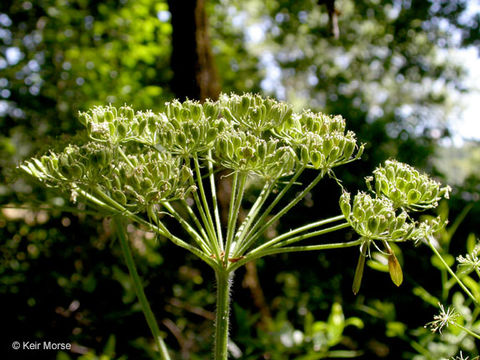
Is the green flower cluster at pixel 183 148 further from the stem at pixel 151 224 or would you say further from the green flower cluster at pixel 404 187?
the green flower cluster at pixel 404 187

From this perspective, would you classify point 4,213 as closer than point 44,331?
No

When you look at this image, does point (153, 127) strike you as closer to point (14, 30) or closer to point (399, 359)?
point (399, 359)

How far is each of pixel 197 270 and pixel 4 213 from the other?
6.01 feet

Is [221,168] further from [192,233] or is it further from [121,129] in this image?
[121,129]

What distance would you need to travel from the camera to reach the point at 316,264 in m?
4.42

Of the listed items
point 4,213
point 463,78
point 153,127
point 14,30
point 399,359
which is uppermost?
point 463,78

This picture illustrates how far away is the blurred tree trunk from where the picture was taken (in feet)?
11.2

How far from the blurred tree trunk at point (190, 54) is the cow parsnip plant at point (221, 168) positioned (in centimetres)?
138

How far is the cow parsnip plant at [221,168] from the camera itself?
1.69m

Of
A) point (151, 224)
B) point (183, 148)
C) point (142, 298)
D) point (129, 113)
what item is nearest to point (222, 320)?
point (142, 298)

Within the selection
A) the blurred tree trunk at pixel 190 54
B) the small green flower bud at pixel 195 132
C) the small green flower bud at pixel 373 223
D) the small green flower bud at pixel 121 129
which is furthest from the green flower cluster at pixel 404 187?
the blurred tree trunk at pixel 190 54

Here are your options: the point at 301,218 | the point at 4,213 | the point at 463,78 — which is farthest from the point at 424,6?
the point at 4,213

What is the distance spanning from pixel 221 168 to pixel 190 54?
6.13 feet

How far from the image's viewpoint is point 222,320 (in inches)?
70.1
